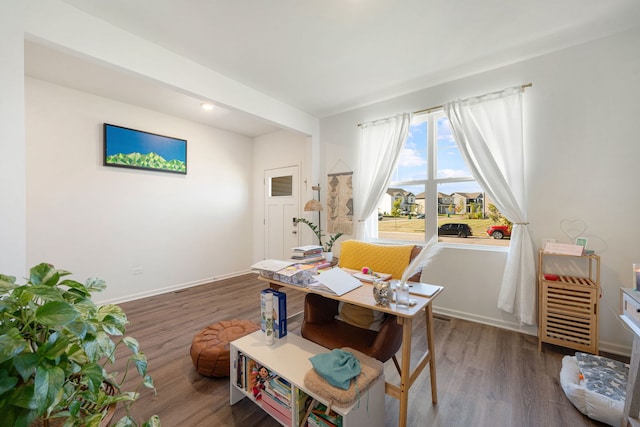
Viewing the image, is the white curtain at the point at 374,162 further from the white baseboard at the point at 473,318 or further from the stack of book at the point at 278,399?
the stack of book at the point at 278,399

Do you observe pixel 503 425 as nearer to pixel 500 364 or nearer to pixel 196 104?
pixel 500 364

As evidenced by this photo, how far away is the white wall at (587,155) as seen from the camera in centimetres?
216

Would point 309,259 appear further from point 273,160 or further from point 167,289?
point 273,160

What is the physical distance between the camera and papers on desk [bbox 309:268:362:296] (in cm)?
151

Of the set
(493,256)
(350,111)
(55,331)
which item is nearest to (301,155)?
(350,111)

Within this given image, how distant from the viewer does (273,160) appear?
489cm

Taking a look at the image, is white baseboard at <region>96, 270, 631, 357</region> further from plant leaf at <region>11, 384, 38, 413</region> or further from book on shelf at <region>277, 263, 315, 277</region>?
plant leaf at <region>11, 384, 38, 413</region>

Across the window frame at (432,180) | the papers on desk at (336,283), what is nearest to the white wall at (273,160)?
the window frame at (432,180)

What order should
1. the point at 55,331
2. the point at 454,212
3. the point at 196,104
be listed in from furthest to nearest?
the point at 196,104
the point at 454,212
the point at 55,331

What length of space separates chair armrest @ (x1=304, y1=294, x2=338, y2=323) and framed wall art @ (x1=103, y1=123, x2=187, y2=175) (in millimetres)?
3341

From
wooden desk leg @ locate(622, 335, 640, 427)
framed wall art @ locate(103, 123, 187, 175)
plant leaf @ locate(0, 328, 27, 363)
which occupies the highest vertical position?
framed wall art @ locate(103, 123, 187, 175)

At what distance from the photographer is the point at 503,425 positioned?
1.51m

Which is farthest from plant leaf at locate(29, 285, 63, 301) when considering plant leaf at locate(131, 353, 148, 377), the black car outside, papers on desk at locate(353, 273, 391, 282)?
the black car outside

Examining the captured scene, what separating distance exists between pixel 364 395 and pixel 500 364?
5.19ft
